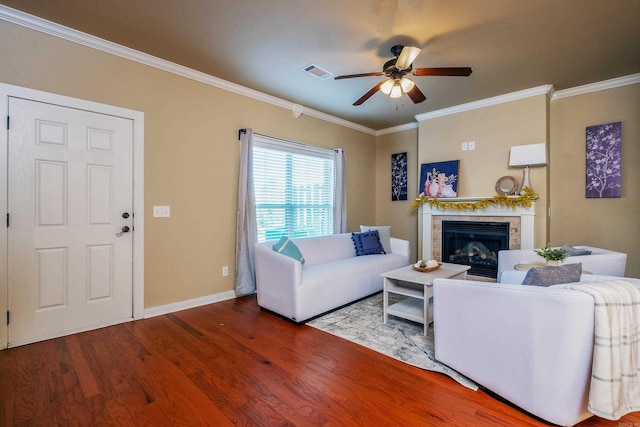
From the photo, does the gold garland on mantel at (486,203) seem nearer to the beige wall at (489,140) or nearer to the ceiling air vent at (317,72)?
the beige wall at (489,140)

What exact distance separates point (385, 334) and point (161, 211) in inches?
104

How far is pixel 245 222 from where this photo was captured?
383cm

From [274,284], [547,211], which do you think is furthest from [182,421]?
[547,211]

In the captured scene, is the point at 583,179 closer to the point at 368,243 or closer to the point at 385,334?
the point at 368,243

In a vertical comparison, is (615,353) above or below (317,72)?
below

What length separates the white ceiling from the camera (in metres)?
2.29

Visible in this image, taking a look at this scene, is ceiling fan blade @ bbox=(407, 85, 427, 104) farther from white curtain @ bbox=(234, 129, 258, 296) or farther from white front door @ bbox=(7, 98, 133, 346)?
white front door @ bbox=(7, 98, 133, 346)

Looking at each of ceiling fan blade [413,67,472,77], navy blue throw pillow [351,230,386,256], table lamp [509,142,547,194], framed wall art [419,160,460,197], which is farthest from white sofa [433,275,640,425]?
framed wall art [419,160,460,197]

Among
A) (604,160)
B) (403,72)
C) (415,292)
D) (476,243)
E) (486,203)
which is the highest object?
(403,72)

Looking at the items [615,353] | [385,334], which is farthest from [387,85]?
[615,353]

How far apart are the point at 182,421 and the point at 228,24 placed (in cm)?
290

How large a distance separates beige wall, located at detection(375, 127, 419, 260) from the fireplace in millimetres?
759

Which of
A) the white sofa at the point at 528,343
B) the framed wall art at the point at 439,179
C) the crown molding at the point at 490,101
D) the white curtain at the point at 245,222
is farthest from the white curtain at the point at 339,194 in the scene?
the white sofa at the point at 528,343

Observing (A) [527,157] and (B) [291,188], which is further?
(B) [291,188]
